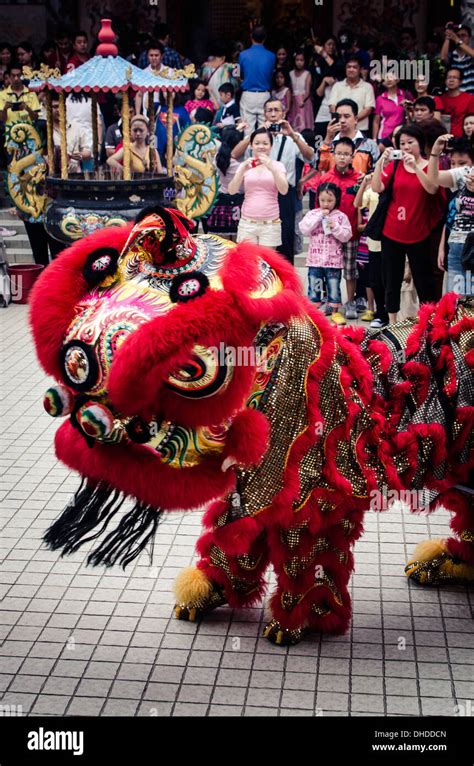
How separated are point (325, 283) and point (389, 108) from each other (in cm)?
301

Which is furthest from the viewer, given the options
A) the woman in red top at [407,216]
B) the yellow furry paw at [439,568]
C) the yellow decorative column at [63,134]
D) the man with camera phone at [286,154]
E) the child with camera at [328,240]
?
the man with camera phone at [286,154]

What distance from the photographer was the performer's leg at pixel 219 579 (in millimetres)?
4164

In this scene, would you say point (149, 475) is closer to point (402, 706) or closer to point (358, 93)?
point (402, 706)

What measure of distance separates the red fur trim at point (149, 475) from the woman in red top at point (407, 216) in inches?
176

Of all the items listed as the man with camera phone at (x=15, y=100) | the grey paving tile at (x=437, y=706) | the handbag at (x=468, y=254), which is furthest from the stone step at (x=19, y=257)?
the grey paving tile at (x=437, y=706)

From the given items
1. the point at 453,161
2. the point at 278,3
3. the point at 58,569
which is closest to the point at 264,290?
the point at 58,569

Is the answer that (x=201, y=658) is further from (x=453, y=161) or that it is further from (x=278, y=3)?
(x=278, y=3)

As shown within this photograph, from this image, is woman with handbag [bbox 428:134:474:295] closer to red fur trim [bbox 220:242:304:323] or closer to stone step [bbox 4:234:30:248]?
red fur trim [bbox 220:242:304:323]

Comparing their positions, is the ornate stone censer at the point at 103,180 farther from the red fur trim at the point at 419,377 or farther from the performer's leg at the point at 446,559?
the red fur trim at the point at 419,377

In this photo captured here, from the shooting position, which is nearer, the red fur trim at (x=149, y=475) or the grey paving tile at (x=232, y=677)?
the red fur trim at (x=149, y=475)

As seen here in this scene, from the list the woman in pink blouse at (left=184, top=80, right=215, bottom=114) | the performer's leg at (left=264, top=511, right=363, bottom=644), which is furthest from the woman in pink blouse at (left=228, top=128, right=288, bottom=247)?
the performer's leg at (left=264, top=511, right=363, bottom=644)

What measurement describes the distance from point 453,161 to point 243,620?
4.02 meters

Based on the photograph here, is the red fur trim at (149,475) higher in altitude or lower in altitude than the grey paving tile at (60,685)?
higher

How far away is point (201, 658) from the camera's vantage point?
4055mm
